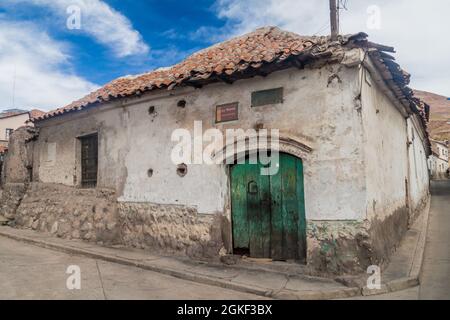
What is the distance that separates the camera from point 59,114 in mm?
10430

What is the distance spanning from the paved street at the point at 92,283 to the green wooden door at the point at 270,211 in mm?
1510

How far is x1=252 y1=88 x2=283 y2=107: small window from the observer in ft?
20.5

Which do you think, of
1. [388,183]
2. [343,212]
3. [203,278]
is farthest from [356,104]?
[203,278]

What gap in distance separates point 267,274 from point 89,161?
21.9ft

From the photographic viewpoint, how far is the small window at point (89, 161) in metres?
9.85

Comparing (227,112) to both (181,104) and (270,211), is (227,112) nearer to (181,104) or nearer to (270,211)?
(181,104)

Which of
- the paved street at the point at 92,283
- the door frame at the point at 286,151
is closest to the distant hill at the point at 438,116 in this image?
the door frame at the point at 286,151

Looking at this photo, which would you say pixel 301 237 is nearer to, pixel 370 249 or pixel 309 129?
pixel 370 249

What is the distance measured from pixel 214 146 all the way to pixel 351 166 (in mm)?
2715

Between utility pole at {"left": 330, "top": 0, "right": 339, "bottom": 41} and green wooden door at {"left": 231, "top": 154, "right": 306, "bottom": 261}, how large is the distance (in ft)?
7.46

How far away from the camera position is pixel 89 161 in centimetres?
1006

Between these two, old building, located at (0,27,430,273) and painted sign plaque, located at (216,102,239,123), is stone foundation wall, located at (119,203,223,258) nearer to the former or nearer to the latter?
old building, located at (0,27,430,273)

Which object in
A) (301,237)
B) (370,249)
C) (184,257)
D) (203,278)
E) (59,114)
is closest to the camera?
(370,249)

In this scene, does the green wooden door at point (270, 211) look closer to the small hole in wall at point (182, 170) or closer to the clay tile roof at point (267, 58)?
the small hole in wall at point (182, 170)
